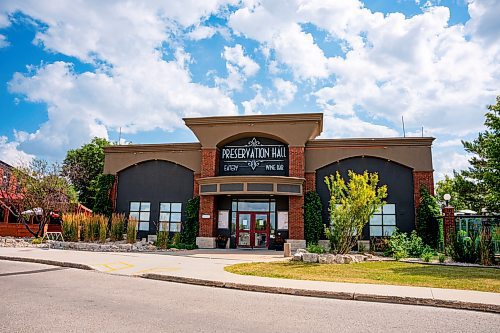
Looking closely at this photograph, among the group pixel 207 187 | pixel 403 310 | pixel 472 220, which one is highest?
pixel 207 187

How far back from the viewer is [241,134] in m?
25.0

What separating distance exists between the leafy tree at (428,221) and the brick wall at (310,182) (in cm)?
594

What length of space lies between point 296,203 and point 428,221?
718 cm

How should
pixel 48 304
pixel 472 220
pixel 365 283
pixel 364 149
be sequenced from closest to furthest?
pixel 48 304 < pixel 365 283 < pixel 472 220 < pixel 364 149

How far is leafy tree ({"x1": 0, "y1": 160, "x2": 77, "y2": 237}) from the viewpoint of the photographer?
25.0 metres

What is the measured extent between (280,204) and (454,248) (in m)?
10.5

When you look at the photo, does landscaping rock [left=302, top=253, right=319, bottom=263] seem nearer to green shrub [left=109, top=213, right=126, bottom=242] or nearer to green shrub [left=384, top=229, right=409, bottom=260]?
green shrub [left=384, top=229, right=409, bottom=260]

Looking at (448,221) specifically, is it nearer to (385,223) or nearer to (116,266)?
(385,223)

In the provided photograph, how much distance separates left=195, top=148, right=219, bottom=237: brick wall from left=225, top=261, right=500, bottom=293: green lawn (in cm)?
938

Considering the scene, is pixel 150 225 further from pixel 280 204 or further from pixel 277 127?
pixel 277 127

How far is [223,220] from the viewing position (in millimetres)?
24875

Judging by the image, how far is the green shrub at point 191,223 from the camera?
24.6 meters

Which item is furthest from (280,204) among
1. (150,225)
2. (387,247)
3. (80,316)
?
(80,316)

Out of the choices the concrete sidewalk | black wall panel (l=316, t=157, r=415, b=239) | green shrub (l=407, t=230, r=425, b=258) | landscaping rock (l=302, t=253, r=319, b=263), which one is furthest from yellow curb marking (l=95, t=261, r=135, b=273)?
green shrub (l=407, t=230, r=425, b=258)
